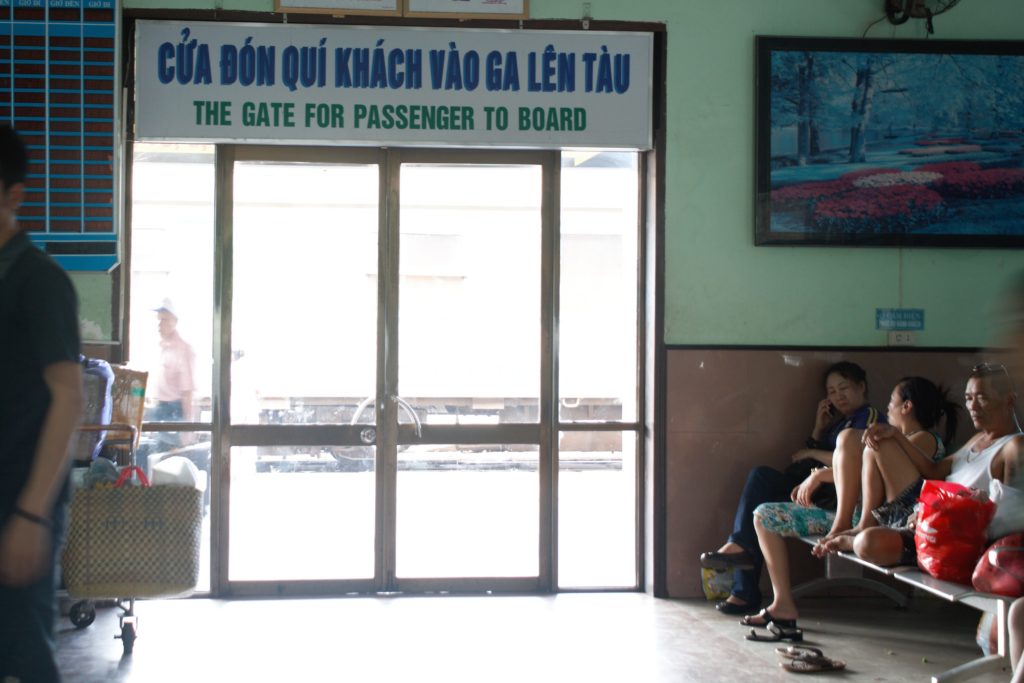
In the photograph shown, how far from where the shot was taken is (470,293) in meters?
5.45

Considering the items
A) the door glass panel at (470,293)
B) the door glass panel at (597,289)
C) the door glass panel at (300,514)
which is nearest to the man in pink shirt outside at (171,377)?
the door glass panel at (300,514)

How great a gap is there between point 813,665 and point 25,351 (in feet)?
10.3

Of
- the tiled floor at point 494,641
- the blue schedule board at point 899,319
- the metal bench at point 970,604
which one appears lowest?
the tiled floor at point 494,641

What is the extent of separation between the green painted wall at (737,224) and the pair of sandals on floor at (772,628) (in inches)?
54.6

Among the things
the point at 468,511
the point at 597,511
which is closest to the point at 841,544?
the point at 597,511

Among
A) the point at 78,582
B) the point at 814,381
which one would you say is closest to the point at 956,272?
the point at 814,381

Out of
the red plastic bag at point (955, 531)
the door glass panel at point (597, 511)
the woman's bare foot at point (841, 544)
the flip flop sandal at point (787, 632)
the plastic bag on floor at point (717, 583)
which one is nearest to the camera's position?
the red plastic bag at point (955, 531)

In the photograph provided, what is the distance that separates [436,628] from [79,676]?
147 cm

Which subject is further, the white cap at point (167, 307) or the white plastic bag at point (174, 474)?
the white cap at point (167, 307)

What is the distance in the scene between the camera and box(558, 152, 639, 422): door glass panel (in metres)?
5.49

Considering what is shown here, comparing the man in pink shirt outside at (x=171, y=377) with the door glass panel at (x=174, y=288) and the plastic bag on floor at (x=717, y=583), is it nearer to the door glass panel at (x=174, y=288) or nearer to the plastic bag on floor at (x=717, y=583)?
the door glass panel at (x=174, y=288)

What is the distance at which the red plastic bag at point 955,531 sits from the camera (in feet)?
12.1

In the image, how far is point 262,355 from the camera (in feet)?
17.5

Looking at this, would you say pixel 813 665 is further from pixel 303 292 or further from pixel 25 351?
pixel 25 351
